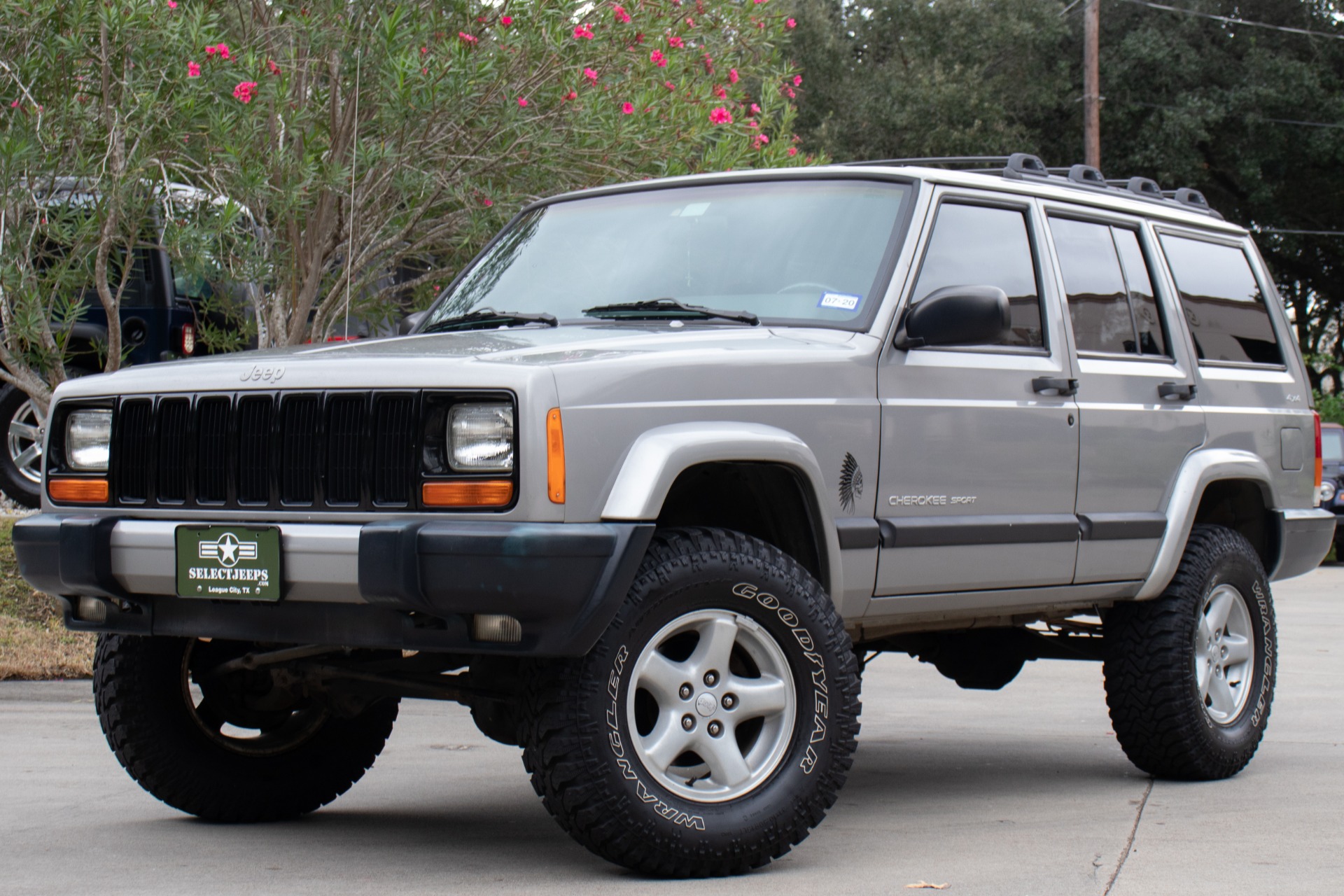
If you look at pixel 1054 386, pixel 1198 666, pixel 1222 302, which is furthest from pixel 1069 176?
pixel 1198 666

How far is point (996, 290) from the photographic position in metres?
4.84

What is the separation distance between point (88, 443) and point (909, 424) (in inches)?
89.1

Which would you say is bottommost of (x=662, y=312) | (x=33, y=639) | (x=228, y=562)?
(x=33, y=639)

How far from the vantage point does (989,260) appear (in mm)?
5449

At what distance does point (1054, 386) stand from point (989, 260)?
1.46 ft

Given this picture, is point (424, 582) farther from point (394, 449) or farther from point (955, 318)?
point (955, 318)

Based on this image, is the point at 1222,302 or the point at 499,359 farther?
the point at 1222,302

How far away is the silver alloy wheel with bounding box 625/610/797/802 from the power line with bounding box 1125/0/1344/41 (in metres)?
27.1

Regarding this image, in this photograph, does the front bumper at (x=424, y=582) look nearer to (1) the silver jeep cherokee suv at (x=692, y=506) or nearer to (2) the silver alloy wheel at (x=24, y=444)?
(1) the silver jeep cherokee suv at (x=692, y=506)

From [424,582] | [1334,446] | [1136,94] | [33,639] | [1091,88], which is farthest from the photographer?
[1136,94]

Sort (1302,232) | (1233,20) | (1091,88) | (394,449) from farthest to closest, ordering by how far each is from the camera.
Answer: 1. (1302,232)
2. (1233,20)
3. (1091,88)
4. (394,449)

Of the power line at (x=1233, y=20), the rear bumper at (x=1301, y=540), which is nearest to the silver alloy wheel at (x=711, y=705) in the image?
the rear bumper at (x=1301, y=540)

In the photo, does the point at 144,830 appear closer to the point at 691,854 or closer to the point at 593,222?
the point at 691,854

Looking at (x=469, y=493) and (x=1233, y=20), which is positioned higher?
(x=1233, y=20)
